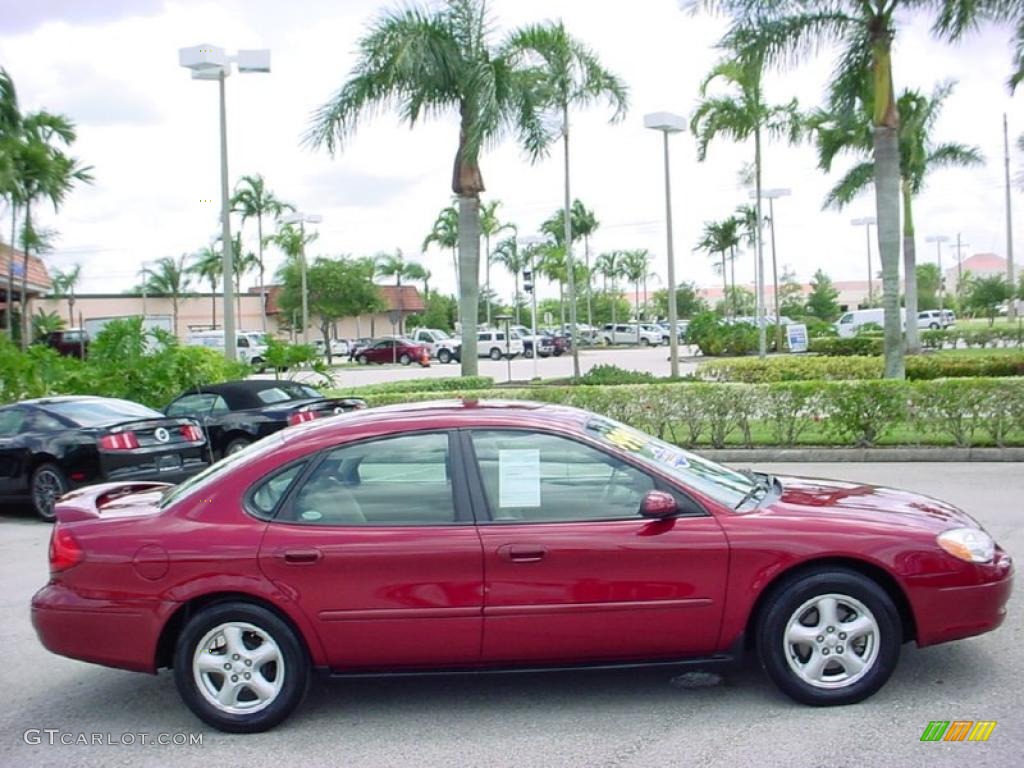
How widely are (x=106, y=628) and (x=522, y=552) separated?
6.42ft

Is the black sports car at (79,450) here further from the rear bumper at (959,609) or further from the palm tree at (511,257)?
the palm tree at (511,257)

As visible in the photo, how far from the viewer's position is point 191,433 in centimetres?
1239

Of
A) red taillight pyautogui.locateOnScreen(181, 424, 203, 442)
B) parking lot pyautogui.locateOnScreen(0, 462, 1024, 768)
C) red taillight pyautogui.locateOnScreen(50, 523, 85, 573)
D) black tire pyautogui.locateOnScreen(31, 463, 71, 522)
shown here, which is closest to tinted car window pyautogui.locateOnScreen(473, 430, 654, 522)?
parking lot pyautogui.locateOnScreen(0, 462, 1024, 768)

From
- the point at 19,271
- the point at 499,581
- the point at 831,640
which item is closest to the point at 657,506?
the point at 499,581

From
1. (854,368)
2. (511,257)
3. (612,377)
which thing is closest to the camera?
(612,377)

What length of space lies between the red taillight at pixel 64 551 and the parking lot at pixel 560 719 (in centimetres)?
79

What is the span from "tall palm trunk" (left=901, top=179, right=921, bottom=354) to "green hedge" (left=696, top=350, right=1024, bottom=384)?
6.26m

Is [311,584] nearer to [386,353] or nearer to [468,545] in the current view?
[468,545]

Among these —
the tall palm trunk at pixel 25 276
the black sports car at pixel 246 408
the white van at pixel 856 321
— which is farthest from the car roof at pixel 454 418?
the white van at pixel 856 321

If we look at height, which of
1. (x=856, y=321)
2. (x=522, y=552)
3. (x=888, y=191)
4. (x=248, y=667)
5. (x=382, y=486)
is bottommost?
(x=248, y=667)

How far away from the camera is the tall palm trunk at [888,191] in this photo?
19.3 m

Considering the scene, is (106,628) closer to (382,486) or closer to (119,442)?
(382,486)

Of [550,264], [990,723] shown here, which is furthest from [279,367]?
[550,264]

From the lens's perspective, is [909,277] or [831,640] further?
[909,277]
